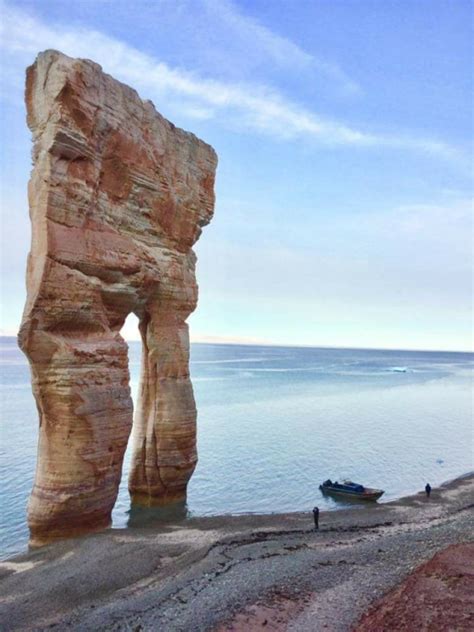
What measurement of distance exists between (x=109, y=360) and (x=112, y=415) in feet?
7.46

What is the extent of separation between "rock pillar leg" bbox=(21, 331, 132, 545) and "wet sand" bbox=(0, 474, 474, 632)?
1.07 metres

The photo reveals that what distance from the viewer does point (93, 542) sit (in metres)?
19.0

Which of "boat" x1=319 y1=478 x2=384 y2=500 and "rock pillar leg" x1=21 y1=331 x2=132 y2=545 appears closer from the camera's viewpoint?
"rock pillar leg" x1=21 y1=331 x2=132 y2=545

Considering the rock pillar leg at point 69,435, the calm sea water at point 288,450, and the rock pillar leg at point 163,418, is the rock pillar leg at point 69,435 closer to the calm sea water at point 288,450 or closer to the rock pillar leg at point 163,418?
the calm sea water at point 288,450

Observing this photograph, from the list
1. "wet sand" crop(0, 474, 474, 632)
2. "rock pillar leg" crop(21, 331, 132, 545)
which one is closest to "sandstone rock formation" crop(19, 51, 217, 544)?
"rock pillar leg" crop(21, 331, 132, 545)

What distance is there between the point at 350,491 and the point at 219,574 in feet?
46.5

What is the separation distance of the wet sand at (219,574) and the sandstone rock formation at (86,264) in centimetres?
266

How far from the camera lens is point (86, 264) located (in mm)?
19469

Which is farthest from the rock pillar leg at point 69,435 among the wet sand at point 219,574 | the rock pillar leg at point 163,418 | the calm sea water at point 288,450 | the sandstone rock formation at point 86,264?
the rock pillar leg at point 163,418

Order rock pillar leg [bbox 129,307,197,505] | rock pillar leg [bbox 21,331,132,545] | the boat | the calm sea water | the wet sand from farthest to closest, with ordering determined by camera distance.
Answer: the boat, the calm sea water, rock pillar leg [bbox 129,307,197,505], rock pillar leg [bbox 21,331,132,545], the wet sand

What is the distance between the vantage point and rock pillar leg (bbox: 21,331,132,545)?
18.9m

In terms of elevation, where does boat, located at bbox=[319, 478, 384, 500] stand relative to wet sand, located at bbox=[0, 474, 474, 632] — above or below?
below

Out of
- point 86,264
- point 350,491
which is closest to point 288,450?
point 350,491

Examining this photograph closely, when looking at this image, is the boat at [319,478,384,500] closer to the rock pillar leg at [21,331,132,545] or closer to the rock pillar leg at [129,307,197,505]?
the rock pillar leg at [129,307,197,505]
